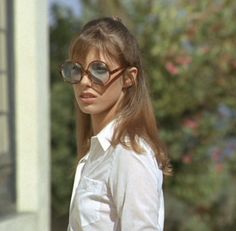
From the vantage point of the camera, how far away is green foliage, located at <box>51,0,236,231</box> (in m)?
7.27

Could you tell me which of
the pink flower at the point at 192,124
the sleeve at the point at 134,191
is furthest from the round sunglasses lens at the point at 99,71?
the pink flower at the point at 192,124

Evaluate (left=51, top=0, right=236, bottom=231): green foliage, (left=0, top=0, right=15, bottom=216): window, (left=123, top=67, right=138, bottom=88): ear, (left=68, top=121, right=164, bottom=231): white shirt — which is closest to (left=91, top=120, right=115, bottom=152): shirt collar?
(left=68, top=121, right=164, bottom=231): white shirt

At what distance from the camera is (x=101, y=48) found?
2.03 metres

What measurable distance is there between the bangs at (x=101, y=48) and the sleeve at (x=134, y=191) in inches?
10.2

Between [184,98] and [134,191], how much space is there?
615cm

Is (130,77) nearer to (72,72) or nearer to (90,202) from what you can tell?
(72,72)

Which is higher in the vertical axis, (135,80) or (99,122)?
(135,80)

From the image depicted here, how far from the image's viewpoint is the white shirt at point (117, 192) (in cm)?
188

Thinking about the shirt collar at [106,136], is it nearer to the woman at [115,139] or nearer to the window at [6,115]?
the woman at [115,139]

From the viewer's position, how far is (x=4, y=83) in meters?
5.36

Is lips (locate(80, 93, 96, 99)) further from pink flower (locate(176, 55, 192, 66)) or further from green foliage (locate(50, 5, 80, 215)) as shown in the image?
green foliage (locate(50, 5, 80, 215))

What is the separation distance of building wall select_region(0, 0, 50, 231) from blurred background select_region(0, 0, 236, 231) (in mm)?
2068

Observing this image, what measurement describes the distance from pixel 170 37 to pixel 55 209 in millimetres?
2545

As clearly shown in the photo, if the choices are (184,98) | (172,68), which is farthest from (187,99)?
(172,68)
